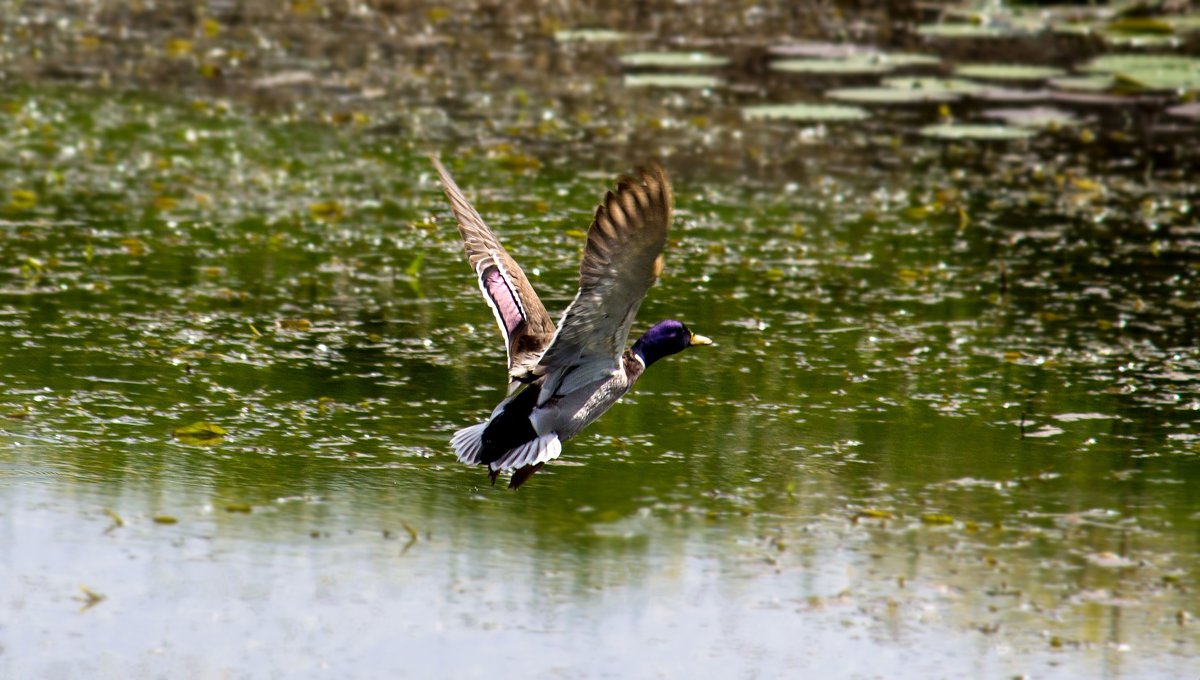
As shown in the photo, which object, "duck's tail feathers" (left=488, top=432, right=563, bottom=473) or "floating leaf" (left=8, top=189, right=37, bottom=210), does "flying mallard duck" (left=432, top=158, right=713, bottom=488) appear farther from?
"floating leaf" (left=8, top=189, right=37, bottom=210)

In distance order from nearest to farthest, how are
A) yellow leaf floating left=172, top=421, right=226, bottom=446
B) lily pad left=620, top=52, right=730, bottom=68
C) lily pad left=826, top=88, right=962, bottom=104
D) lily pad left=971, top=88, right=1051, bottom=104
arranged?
yellow leaf floating left=172, top=421, right=226, bottom=446, lily pad left=826, top=88, right=962, bottom=104, lily pad left=971, top=88, right=1051, bottom=104, lily pad left=620, top=52, right=730, bottom=68

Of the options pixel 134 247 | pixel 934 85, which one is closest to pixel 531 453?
pixel 134 247

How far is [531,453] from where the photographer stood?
474 centimetres

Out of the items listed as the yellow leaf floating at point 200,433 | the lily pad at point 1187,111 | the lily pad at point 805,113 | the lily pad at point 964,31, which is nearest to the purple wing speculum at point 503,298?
the yellow leaf floating at point 200,433

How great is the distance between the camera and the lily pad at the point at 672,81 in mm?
11188

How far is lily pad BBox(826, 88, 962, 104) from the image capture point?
35.9 feet

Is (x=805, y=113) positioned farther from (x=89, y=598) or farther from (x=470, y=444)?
(x=89, y=598)

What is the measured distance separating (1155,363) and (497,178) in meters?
3.68

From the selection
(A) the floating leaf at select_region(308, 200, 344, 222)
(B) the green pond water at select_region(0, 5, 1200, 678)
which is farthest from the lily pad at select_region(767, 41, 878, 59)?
(A) the floating leaf at select_region(308, 200, 344, 222)

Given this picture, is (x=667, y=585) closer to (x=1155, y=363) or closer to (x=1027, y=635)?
(x=1027, y=635)

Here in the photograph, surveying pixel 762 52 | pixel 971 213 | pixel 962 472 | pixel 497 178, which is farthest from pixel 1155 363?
pixel 762 52

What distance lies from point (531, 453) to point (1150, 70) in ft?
26.8

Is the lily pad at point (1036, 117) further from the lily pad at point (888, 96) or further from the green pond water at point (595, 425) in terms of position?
the green pond water at point (595, 425)

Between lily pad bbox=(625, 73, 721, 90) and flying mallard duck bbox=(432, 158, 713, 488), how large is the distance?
594 cm
